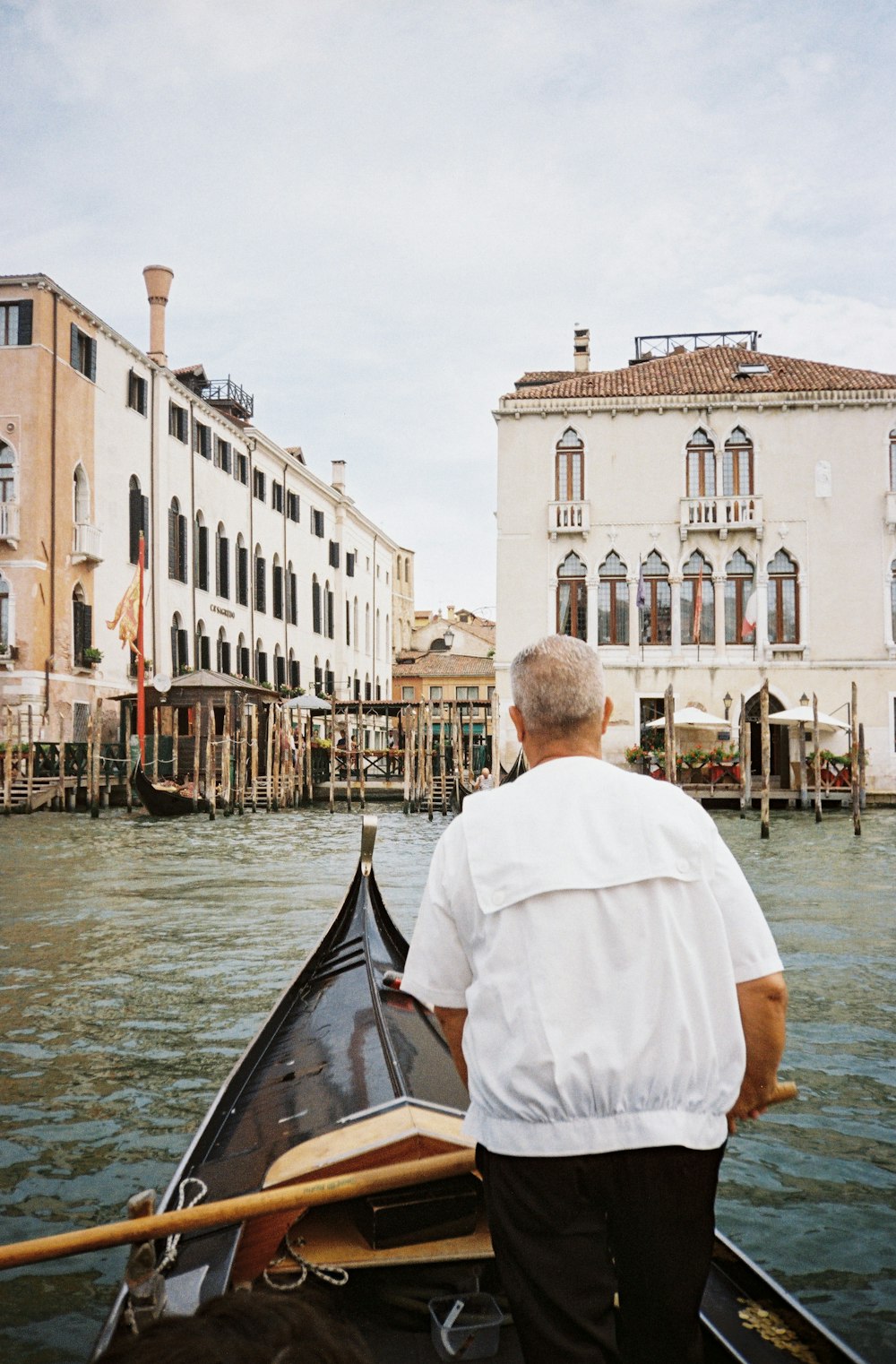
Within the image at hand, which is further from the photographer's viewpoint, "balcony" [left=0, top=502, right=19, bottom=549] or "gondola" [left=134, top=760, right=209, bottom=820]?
"balcony" [left=0, top=502, right=19, bottom=549]

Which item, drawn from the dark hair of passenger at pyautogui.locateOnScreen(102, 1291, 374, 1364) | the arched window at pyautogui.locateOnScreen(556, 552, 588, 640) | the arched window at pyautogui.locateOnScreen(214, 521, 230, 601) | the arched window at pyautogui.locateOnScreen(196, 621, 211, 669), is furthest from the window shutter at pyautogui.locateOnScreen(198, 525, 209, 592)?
the dark hair of passenger at pyautogui.locateOnScreen(102, 1291, 374, 1364)

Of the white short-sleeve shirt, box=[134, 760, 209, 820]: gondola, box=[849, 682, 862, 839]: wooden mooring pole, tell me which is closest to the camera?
the white short-sleeve shirt

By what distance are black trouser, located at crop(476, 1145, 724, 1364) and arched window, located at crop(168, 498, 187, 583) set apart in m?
22.6

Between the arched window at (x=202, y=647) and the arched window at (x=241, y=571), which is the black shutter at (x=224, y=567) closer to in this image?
the arched window at (x=241, y=571)

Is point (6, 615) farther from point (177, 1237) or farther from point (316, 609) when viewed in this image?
point (177, 1237)

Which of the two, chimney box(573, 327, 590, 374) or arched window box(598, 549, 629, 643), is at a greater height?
chimney box(573, 327, 590, 374)

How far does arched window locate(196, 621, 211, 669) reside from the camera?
24828 mm

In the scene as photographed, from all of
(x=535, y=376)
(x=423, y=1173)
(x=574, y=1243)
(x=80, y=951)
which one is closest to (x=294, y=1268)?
(x=423, y=1173)

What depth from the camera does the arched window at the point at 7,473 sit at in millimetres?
19391

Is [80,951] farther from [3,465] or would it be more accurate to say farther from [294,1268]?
[3,465]

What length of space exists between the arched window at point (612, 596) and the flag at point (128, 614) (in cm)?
759

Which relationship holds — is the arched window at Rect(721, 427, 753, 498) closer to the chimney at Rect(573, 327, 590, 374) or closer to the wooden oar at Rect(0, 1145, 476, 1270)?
the chimney at Rect(573, 327, 590, 374)

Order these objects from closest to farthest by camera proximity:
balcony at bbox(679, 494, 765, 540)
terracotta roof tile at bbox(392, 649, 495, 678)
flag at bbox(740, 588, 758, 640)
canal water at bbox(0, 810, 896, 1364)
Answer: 1. canal water at bbox(0, 810, 896, 1364)
2. flag at bbox(740, 588, 758, 640)
3. balcony at bbox(679, 494, 765, 540)
4. terracotta roof tile at bbox(392, 649, 495, 678)

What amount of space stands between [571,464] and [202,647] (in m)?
8.51
